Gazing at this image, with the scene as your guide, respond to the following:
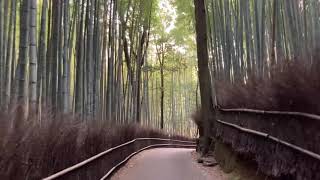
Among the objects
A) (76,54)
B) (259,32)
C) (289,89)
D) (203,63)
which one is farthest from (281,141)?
(76,54)

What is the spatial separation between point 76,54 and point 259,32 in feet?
13.7

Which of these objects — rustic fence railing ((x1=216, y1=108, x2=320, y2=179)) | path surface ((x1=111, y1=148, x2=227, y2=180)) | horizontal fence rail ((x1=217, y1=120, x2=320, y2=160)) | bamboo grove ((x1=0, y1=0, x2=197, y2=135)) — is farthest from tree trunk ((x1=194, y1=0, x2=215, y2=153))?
rustic fence railing ((x1=216, y1=108, x2=320, y2=179))

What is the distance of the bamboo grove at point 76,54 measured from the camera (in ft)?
17.5

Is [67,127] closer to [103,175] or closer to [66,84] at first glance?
[103,175]

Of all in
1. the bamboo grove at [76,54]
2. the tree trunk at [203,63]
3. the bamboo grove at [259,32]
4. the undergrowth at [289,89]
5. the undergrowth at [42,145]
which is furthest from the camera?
the tree trunk at [203,63]

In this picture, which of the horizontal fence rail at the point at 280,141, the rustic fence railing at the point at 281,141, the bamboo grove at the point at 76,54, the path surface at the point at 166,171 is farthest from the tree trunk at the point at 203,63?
the rustic fence railing at the point at 281,141

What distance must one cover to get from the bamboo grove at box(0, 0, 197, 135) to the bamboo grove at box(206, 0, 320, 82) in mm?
3097

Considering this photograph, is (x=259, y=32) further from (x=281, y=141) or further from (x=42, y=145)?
(x=42, y=145)

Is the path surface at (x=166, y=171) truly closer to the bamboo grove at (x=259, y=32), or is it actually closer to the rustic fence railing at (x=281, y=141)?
the rustic fence railing at (x=281, y=141)

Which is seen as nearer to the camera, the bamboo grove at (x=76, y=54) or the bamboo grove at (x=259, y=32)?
the bamboo grove at (x=76, y=54)

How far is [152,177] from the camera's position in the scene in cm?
829

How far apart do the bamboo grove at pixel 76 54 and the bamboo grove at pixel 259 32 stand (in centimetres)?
310

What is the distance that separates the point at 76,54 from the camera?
1038cm

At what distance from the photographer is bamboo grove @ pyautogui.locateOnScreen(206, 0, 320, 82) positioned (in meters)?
8.07
